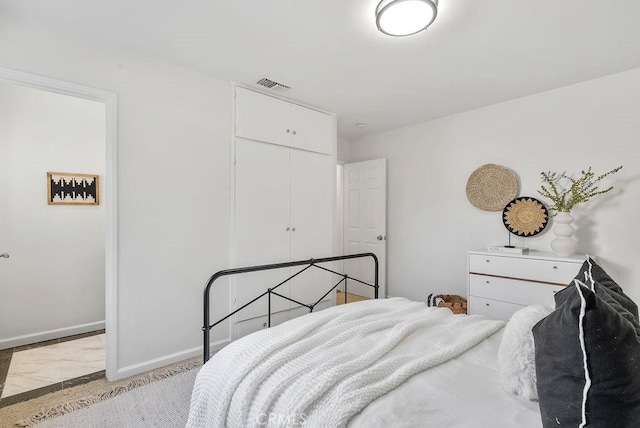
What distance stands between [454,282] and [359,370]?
2883 millimetres

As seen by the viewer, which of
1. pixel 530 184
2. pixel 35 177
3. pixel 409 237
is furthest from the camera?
pixel 409 237

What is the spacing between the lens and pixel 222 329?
2.71 meters

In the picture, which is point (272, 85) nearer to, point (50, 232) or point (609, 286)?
point (50, 232)

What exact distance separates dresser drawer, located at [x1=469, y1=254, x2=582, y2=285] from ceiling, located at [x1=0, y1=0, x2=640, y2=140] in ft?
5.26

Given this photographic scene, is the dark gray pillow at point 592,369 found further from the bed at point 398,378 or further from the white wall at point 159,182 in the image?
the white wall at point 159,182

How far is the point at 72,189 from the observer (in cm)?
304

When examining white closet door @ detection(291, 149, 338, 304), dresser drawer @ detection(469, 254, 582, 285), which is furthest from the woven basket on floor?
white closet door @ detection(291, 149, 338, 304)

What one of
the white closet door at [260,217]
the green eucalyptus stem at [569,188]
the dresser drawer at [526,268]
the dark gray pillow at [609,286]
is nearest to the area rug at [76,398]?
the white closet door at [260,217]

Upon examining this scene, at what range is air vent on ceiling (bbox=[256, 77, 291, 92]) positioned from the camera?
9.04 ft

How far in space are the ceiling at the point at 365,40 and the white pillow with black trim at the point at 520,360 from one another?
173 centimetres

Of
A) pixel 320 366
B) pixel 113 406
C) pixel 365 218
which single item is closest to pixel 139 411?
pixel 113 406

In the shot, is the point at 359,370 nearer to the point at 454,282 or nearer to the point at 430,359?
the point at 430,359

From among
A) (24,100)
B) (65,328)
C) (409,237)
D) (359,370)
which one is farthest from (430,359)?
(24,100)

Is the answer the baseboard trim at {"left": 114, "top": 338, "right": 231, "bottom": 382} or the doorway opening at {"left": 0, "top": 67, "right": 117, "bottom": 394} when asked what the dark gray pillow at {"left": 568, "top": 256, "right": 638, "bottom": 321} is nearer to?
the baseboard trim at {"left": 114, "top": 338, "right": 231, "bottom": 382}
